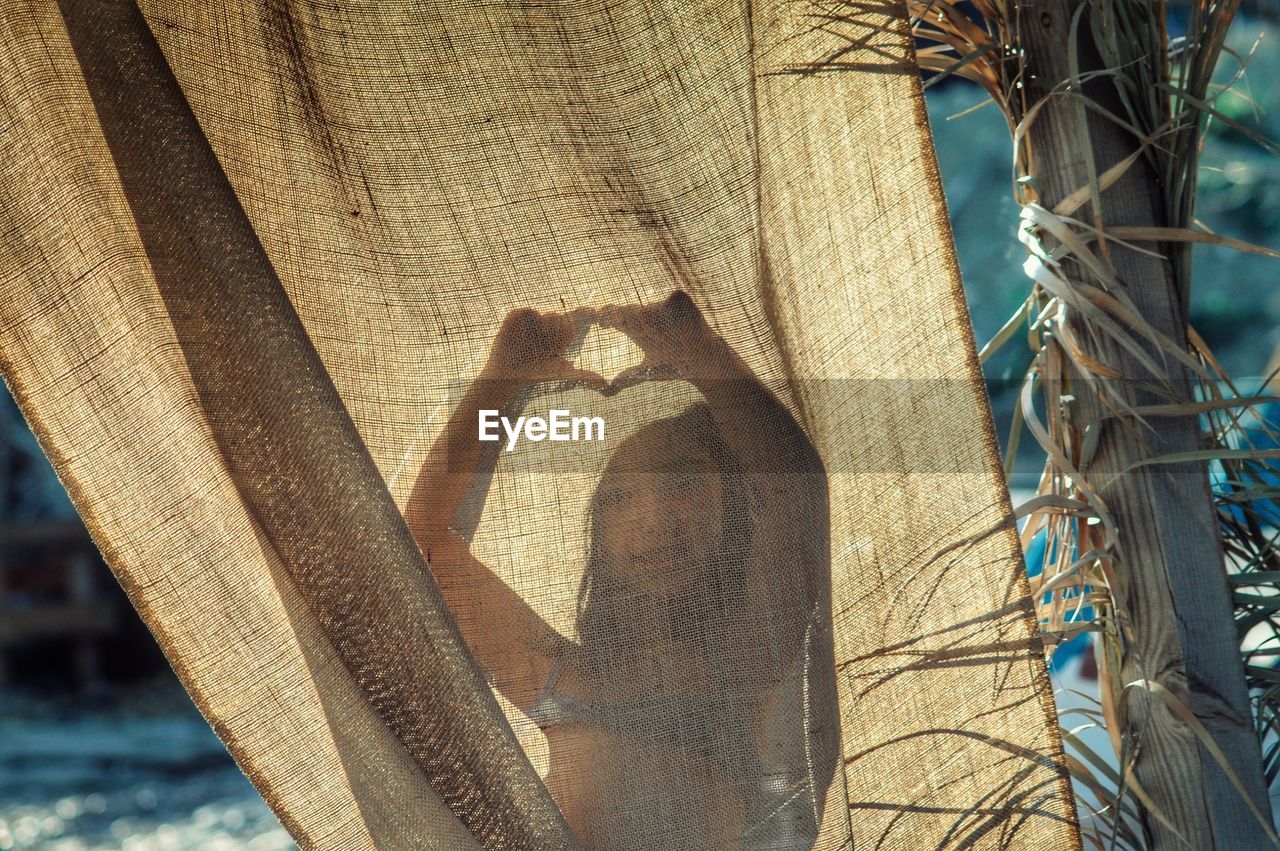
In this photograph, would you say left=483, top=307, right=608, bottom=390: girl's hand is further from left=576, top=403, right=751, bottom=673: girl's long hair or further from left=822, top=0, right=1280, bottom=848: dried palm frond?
left=822, top=0, right=1280, bottom=848: dried palm frond

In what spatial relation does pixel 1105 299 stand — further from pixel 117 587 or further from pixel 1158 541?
pixel 117 587

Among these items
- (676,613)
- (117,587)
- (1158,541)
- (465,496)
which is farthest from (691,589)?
(117,587)

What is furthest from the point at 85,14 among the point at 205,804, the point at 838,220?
the point at 205,804

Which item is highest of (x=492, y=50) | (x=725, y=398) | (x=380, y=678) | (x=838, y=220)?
(x=492, y=50)

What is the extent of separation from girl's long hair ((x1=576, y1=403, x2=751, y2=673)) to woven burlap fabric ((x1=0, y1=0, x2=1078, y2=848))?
0.01 m

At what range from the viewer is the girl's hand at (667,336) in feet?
2.47

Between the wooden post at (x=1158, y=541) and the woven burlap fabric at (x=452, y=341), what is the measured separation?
96mm

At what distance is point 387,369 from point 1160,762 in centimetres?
61

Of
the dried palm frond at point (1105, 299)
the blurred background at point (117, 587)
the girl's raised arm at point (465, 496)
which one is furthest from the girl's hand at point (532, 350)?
the blurred background at point (117, 587)

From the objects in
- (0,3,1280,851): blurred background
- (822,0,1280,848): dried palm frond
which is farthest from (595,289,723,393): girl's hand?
(0,3,1280,851): blurred background

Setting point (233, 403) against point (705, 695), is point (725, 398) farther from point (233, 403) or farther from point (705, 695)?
point (233, 403)

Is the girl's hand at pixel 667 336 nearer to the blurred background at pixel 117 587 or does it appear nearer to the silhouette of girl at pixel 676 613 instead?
the silhouette of girl at pixel 676 613

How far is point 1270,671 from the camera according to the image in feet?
2.75

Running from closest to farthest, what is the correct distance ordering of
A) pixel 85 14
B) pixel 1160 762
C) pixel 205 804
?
pixel 85 14
pixel 1160 762
pixel 205 804
